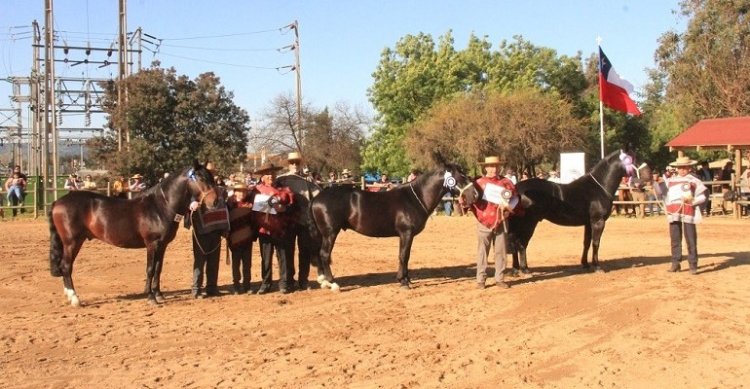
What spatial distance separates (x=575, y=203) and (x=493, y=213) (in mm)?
2427

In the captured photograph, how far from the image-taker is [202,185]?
31.2ft

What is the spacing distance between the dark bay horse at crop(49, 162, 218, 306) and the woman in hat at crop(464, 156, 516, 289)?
387 centimetres

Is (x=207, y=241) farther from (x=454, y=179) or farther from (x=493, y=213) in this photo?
(x=493, y=213)

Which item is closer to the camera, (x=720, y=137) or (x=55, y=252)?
(x=55, y=252)

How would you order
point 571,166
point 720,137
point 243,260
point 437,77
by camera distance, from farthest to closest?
point 437,77
point 720,137
point 571,166
point 243,260

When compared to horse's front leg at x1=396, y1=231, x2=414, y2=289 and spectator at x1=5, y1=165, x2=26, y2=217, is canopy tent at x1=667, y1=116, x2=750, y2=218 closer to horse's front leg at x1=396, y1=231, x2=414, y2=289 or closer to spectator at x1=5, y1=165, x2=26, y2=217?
horse's front leg at x1=396, y1=231, x2=414, y2=289

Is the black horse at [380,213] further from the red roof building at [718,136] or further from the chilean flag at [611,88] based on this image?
the red roof building at [718,136]

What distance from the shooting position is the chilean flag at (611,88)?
24.3 meters

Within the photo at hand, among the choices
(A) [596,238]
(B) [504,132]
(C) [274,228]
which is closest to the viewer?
(C) [274,228]

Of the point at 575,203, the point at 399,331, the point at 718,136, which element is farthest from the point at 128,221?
the point at 718,136

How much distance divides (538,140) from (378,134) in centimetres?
1449

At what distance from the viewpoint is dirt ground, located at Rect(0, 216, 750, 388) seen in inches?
245

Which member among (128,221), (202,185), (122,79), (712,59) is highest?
(712,59)

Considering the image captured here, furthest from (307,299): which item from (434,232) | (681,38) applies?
(681,38)
